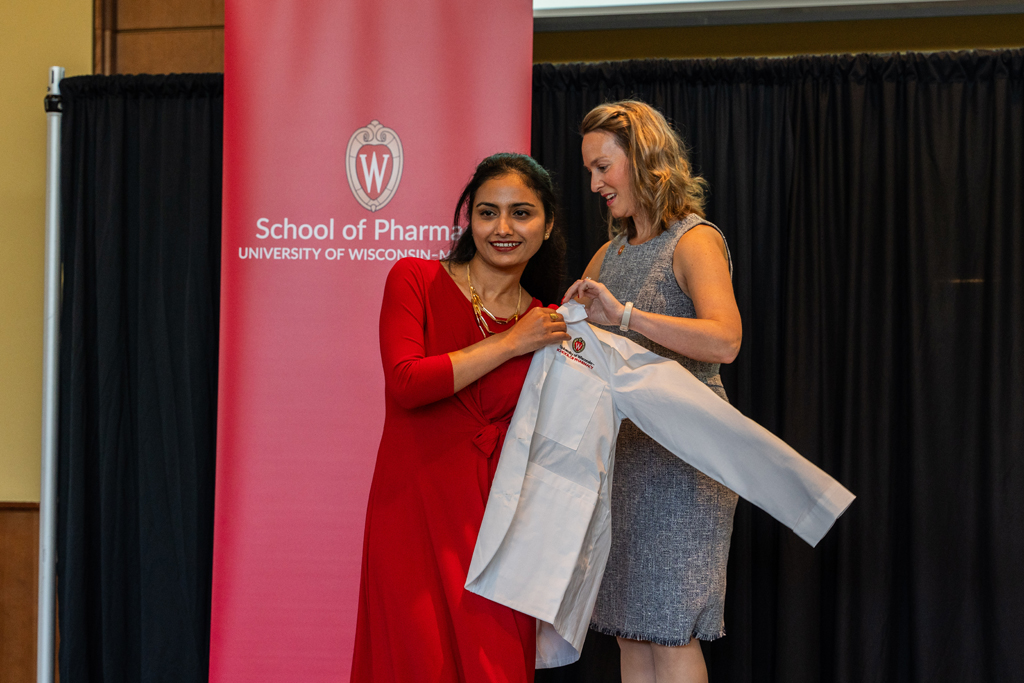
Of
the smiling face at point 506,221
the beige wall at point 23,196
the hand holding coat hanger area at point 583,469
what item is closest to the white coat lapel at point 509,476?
the hand holding coat hanger area at point 583,469

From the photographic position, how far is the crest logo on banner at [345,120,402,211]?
2.48 m

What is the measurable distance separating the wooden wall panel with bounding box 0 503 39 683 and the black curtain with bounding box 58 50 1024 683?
28 cm

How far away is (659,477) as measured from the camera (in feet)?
5.96

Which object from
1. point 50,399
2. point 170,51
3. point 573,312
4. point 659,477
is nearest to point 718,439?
point 659,477

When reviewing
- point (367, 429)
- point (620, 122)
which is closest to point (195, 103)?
point (367, 429)

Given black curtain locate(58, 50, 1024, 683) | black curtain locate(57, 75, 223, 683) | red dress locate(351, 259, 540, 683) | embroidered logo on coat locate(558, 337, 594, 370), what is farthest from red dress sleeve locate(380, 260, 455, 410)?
black curtain locate(57, 75, 223, 683)

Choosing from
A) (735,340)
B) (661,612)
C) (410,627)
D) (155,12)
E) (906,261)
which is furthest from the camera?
(155,12)

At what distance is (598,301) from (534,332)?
0.67 ft

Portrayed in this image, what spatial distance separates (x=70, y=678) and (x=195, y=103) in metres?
2.21

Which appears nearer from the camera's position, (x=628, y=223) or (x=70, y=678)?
(x=628, y=223)

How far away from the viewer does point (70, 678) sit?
292 cm

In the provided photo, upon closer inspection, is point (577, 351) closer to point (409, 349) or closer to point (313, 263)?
point (409, 349)

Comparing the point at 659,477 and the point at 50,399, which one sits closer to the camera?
the point at 659,477

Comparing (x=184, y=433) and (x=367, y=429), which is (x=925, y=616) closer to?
(x=367, y=429)
